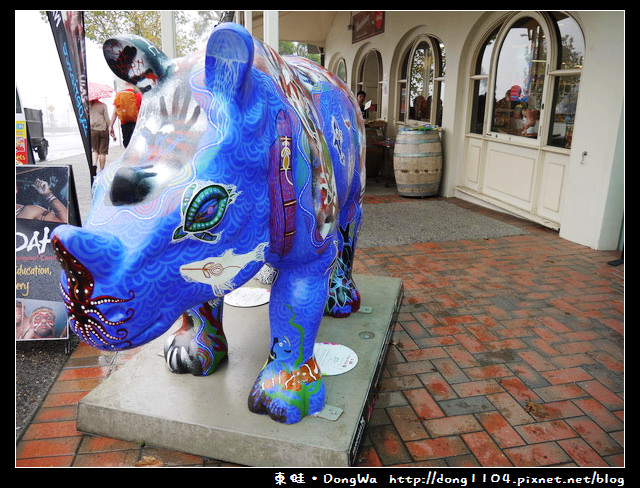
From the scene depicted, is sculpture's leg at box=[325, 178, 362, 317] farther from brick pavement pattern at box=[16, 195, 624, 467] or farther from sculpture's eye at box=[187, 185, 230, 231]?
sculpture's eye at box=[187, 185, 230, 231]

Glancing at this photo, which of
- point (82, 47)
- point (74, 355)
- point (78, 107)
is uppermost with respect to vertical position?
point (82, 47)

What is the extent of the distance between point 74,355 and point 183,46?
7.86m

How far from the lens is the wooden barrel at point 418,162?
309 inches

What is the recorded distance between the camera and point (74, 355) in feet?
10.2

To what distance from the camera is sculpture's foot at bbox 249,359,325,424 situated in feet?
6.93

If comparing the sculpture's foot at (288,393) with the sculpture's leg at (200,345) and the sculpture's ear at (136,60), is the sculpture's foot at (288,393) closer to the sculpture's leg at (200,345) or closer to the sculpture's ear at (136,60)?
the sculpture's leg at (200,345)

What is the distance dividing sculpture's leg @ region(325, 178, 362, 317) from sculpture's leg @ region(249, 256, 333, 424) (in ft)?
3.21

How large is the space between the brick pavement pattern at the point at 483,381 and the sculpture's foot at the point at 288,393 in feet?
0.97

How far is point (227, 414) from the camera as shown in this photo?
7.15 ft

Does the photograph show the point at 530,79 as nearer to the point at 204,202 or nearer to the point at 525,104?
the point at 525,104

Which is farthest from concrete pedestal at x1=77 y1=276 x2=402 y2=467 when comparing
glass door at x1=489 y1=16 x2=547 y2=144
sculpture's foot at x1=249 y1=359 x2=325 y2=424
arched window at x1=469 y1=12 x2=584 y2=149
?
glass door at x1=489 y1=16 x2=547 y2=144

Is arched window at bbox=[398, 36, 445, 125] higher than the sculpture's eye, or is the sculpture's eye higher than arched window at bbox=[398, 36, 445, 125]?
arched window at bbox=[398, 36, 445, 125]

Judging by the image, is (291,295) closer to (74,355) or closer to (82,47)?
(74,355)
